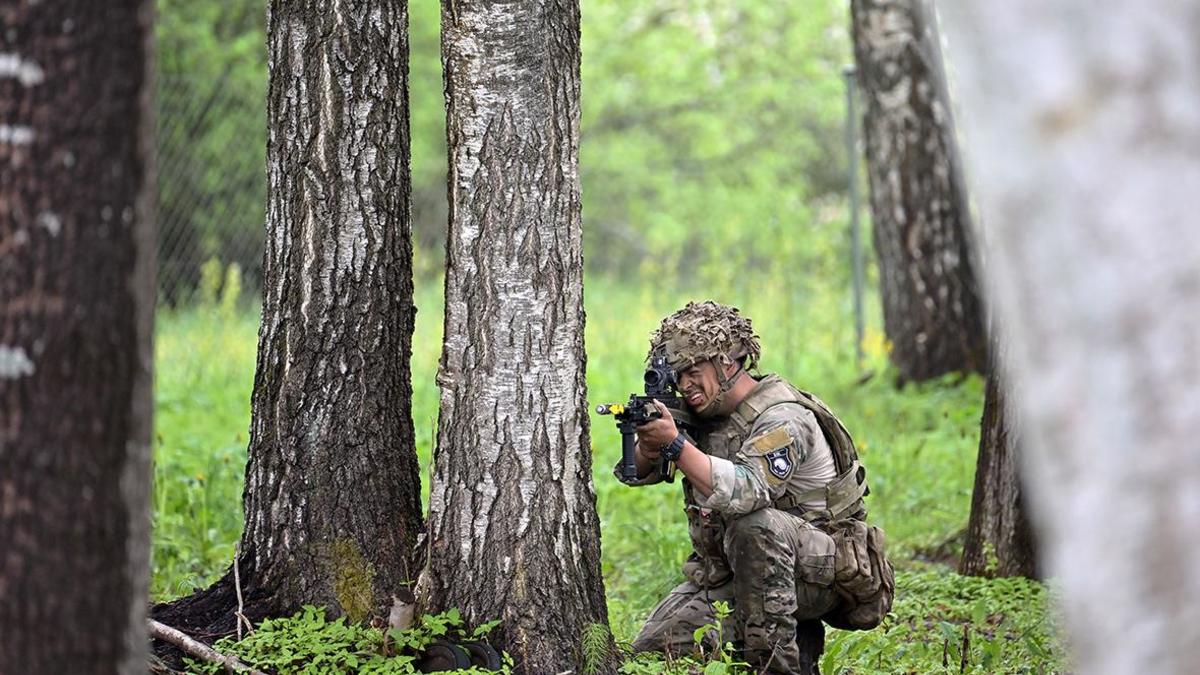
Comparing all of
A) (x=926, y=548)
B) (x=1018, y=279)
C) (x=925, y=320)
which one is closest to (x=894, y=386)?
(x=925, y=320)

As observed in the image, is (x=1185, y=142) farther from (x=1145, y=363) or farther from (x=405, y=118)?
(x=405, y=118)

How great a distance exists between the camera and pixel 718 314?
494 cm

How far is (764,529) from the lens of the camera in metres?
4.83

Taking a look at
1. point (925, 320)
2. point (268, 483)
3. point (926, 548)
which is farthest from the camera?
point (925, 320)

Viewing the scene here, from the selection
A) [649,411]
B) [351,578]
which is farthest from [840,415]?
[351,578]

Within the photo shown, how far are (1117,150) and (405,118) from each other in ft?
9.21

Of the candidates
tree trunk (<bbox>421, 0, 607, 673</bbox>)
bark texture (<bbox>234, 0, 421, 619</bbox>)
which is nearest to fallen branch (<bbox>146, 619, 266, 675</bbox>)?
bark texture (<bbox>234, 0, 421, 619</bbox>)

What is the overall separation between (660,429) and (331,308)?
1.05 meters

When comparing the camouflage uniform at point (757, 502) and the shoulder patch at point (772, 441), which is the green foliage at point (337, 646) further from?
the shoulder patch at point (772, 441)

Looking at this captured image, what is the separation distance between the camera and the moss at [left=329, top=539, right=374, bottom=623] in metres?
4.59

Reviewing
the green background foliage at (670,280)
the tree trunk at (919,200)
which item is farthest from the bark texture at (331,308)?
the tree trunk at (919,200)

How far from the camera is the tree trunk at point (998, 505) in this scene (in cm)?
607

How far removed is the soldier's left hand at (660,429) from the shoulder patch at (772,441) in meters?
0.29

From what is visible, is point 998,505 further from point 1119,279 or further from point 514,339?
point 1119,279
